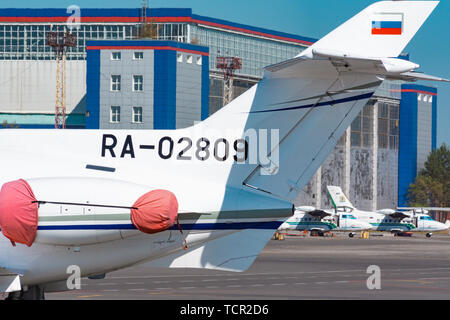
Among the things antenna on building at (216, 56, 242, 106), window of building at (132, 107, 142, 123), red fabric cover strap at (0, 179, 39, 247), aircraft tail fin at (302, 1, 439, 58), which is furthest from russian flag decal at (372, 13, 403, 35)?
antenna on building at (216, 56, 242, 106)

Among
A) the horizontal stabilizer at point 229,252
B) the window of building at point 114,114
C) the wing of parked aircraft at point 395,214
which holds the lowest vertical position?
the wing of parked aircraft at point 395,214

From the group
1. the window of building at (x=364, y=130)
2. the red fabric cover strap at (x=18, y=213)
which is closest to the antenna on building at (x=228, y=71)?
the window of building at (x=364, y=130)

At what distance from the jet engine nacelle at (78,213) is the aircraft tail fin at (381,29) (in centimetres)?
334

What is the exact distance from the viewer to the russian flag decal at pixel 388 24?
1285 cm

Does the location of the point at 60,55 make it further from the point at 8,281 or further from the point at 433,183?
the point at 8,281

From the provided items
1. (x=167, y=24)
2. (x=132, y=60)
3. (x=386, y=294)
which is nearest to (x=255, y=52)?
(x=167, y=24)

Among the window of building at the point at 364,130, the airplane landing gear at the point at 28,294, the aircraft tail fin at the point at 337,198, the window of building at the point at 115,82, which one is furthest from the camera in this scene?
the window of building at the point at 364,130

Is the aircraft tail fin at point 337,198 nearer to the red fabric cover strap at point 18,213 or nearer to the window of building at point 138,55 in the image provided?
the window of building at point 138,55

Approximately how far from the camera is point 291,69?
1334cm

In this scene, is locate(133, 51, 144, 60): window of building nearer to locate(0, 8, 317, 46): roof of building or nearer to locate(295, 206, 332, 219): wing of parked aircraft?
locate(0, 8, 317, 46): roof of building

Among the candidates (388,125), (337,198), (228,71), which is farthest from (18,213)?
(388,125)

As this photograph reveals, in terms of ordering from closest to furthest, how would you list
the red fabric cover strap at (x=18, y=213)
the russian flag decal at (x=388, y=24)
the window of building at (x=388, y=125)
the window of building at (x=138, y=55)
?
the red fabric cover strap at (x=18, y=213)
the russian flag decal at (x=388, y=24)
the window of building at (x=138, y=55)
the window of building at (x=388, y=125)

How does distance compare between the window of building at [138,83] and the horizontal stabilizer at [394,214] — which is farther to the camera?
the window of building at [138,83]
